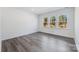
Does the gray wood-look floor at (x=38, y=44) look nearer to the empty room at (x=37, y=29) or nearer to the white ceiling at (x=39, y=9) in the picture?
the empty room at (x=37, y=29)

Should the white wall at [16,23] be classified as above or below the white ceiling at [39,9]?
below

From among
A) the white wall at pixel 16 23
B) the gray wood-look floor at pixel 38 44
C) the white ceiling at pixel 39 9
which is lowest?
the gray wood-look floor at pixel 38 44

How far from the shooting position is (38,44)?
141 cm

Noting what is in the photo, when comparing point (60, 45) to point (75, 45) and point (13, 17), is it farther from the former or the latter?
point (13, 17)

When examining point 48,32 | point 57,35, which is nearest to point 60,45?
point 57,35

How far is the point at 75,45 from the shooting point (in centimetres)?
136

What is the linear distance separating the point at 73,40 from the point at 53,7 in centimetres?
62

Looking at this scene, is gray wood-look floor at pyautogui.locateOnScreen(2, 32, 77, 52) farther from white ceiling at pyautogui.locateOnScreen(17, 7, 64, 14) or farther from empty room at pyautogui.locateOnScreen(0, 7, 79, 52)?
white ceiling at pyautogui.locateOnScreen(17, 7, 64, 14)

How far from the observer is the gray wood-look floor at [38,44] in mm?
1358

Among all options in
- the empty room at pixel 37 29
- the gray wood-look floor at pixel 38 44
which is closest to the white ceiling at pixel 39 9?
the empty room at pixel 37 29

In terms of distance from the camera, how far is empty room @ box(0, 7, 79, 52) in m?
1.36

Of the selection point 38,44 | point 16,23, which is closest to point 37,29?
point 38,44

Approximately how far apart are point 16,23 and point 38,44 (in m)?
0.50

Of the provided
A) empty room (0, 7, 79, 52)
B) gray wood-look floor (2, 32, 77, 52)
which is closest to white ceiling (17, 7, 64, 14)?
empty room (0, 7, 79, 52)
